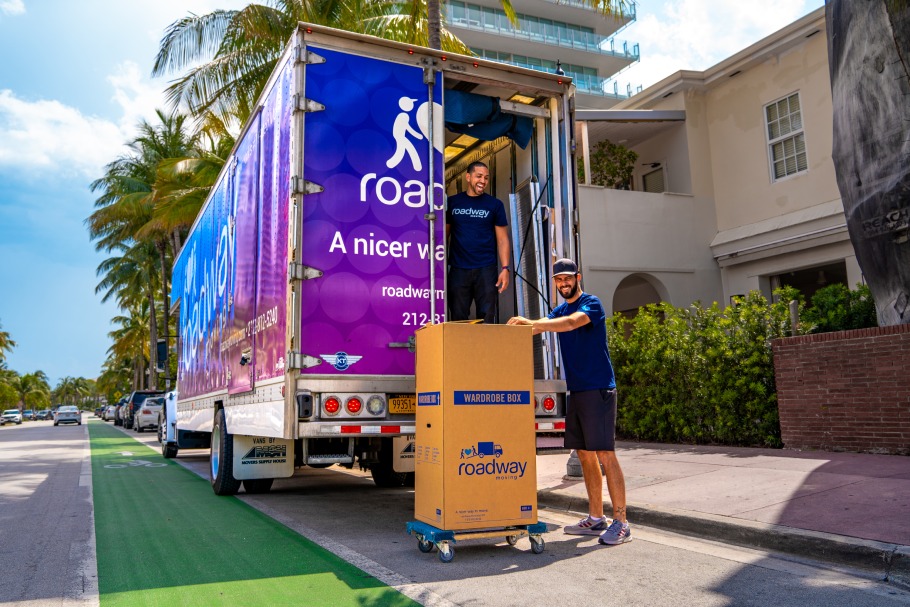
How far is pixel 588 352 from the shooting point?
18.9 ft

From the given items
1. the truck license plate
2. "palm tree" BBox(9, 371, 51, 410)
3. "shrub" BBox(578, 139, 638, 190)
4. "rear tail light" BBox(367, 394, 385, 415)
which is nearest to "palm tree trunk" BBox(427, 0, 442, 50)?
"shrub" BBox(578, 139, 638, 190)

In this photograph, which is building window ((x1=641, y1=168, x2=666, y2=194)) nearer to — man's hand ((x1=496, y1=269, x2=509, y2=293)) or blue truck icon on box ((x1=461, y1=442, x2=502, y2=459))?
man's hand ((x1=496, y1=269, x2=509, y2=293))

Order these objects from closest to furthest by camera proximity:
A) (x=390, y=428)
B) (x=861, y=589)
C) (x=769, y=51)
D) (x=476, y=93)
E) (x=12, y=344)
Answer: (x=861, y=589) → (x=390, y=428) → (x=476, y=93) → (x=769, y=51) → (x=12, y=344)

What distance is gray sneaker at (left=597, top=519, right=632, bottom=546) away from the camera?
5512 mm

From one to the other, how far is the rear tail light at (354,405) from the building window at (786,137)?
12684mm

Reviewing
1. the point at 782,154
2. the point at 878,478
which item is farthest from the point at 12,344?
the point at 878,478

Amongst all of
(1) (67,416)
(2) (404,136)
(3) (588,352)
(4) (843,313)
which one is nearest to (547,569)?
(3) (588,352)

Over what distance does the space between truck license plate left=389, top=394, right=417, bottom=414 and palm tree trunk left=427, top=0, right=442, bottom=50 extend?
8153 millimetres

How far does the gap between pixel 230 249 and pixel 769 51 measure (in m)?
12.3

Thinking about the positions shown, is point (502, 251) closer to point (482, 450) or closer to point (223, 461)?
point (482, 450)

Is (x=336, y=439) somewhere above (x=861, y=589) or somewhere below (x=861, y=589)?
above

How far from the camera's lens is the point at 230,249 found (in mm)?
8484

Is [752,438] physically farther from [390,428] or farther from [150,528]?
[150,528]

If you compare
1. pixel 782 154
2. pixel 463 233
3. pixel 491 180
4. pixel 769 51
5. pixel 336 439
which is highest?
pixel 769 51
